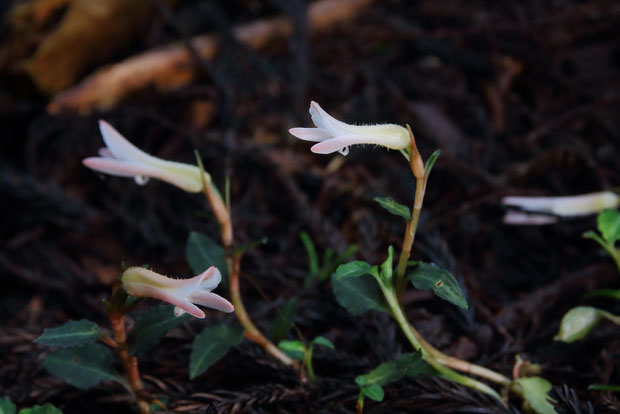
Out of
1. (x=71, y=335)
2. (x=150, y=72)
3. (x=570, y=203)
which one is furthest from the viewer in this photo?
(x=150, y=72)

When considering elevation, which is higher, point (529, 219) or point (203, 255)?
point (203, 255)

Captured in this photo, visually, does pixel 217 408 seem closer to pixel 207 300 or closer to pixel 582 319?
pixel 207 300

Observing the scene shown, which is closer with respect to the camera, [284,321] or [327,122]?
[327,122]

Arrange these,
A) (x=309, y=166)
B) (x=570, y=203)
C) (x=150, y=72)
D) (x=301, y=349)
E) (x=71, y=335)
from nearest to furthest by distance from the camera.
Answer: (x=71, y=335) < (x=301, y=349) < (x=570, y=203) < (x=309, y=166) < (x=150, y=72)

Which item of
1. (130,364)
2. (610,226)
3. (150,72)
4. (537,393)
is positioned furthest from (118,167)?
(150,72)

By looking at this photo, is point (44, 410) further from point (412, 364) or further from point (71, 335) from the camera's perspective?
point (412, 364)

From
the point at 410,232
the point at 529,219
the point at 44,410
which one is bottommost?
the point at 529,219

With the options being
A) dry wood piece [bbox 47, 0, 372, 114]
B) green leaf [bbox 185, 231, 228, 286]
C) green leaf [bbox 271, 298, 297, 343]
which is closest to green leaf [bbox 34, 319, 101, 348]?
green leaf [bbox 185, 231, 228, 286]

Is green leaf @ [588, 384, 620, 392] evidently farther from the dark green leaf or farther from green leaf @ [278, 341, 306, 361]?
green leaf @ [278, 341, 306, 361]
